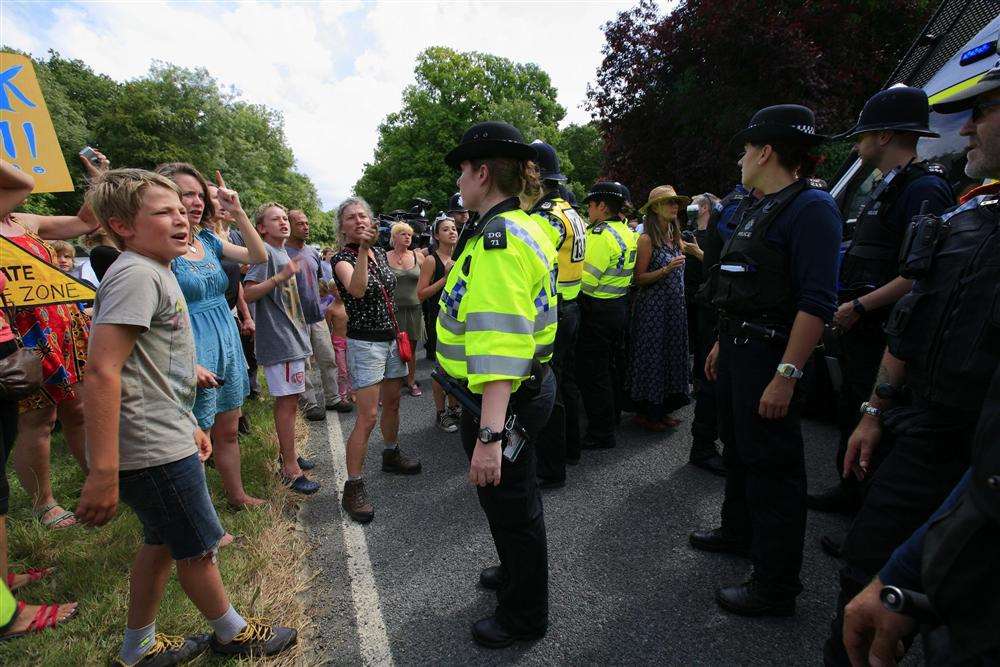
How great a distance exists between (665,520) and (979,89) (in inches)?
108

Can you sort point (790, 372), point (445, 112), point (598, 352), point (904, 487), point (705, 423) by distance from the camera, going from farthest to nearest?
point (445, 112) → point (598, 352) → point (705, 423) → point (790, 372) → point (904, 487)

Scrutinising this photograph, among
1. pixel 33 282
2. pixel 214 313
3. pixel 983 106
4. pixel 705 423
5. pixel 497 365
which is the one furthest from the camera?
pixel 705 423

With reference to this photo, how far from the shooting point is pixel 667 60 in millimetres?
9852

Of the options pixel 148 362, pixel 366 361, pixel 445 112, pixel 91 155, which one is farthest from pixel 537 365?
pixel 445 112

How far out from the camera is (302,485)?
12.7ft

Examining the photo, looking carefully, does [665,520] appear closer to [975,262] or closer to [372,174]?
[975,262]

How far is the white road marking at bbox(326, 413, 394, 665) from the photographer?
2.34 metres

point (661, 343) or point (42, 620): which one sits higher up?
point (661, 343)

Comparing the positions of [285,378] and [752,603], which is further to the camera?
[285,378]

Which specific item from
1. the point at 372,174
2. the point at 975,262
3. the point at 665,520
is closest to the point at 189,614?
the point at 665,520

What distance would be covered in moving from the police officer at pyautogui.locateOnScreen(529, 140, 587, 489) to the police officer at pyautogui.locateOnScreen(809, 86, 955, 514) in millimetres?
1717

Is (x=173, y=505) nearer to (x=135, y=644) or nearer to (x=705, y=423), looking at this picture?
(x=135, y=644)

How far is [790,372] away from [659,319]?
97.7 inches

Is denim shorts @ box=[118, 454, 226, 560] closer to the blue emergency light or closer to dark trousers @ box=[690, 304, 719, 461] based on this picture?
dark trousers @ box=[690, 304, 719, 461]
